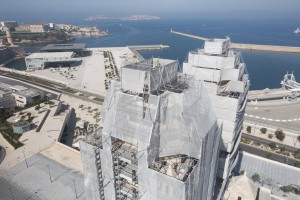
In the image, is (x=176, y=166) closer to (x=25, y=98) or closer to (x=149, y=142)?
(x=149, y=142)

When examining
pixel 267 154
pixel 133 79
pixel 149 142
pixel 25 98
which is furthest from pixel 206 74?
pixel 25 98

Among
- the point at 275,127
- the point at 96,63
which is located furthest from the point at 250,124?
the point at 96,63

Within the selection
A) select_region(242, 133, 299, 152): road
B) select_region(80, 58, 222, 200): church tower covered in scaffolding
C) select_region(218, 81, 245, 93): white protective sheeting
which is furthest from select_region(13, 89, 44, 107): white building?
select_region(218, 81, 245, 93): white protective sheeting

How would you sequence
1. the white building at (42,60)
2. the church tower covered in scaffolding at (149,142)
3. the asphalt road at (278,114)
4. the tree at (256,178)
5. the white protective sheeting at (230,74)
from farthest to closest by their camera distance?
the white building at (42,60), the asphalt road at (278,114), the tree at (256,178), the white protective sheeting at (230,74), the church tower covered in scaffolding at (149,142)

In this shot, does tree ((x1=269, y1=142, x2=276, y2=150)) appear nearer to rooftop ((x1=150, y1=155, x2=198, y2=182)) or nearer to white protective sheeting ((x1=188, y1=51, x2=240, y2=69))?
white protective sheeting ((x1=188, y1=51, x2=240, y2=69))

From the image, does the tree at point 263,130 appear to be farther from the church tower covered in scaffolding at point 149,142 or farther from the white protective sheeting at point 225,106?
the church tower covered in scaffolding at point 149,142

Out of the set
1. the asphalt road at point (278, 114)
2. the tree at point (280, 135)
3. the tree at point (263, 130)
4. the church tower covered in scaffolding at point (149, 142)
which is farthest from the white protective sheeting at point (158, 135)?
the asphalt road at point (278, 114)

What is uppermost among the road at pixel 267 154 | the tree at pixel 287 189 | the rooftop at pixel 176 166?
the rooftop at pixel 176 166

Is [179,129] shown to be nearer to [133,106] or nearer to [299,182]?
[133,106]
